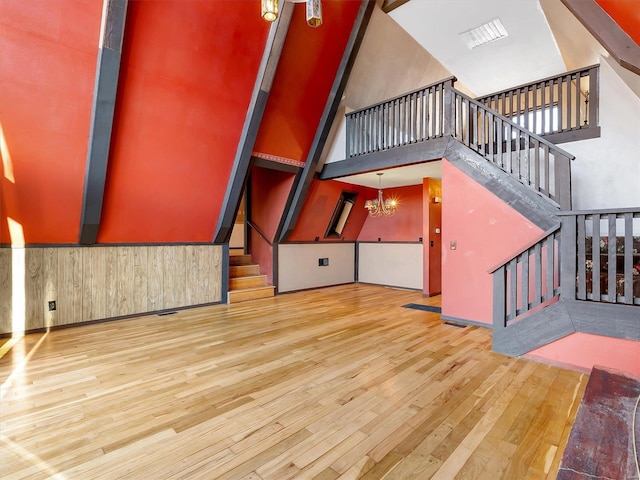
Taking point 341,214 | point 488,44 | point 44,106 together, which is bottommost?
point 341,214

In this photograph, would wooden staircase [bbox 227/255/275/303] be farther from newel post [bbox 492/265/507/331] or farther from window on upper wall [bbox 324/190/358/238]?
newel post [bbox 492/265/507/331]

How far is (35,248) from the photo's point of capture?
389 cm

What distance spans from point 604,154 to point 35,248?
714cm

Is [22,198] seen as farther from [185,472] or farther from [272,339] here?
[185,472]

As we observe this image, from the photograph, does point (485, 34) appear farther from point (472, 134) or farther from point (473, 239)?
point (473, 239)

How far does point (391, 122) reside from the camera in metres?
5.36

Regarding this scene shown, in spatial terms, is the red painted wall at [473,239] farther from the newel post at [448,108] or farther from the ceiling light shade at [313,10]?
the ceiling light shade at [313,10]

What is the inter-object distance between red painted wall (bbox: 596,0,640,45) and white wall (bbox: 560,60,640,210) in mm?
2102

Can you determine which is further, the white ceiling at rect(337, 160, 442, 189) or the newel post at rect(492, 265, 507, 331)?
the white ceiling at rect(337, 160, 442, 189)

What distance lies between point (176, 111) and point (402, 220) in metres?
5.15

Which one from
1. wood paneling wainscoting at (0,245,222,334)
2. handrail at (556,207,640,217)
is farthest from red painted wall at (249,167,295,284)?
handrail at (556,207,640,217)

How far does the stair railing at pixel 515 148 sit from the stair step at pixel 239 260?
14.8 feet

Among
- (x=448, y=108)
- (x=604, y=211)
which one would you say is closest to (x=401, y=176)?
(x=448, y=108)

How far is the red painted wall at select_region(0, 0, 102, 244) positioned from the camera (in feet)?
9.45
